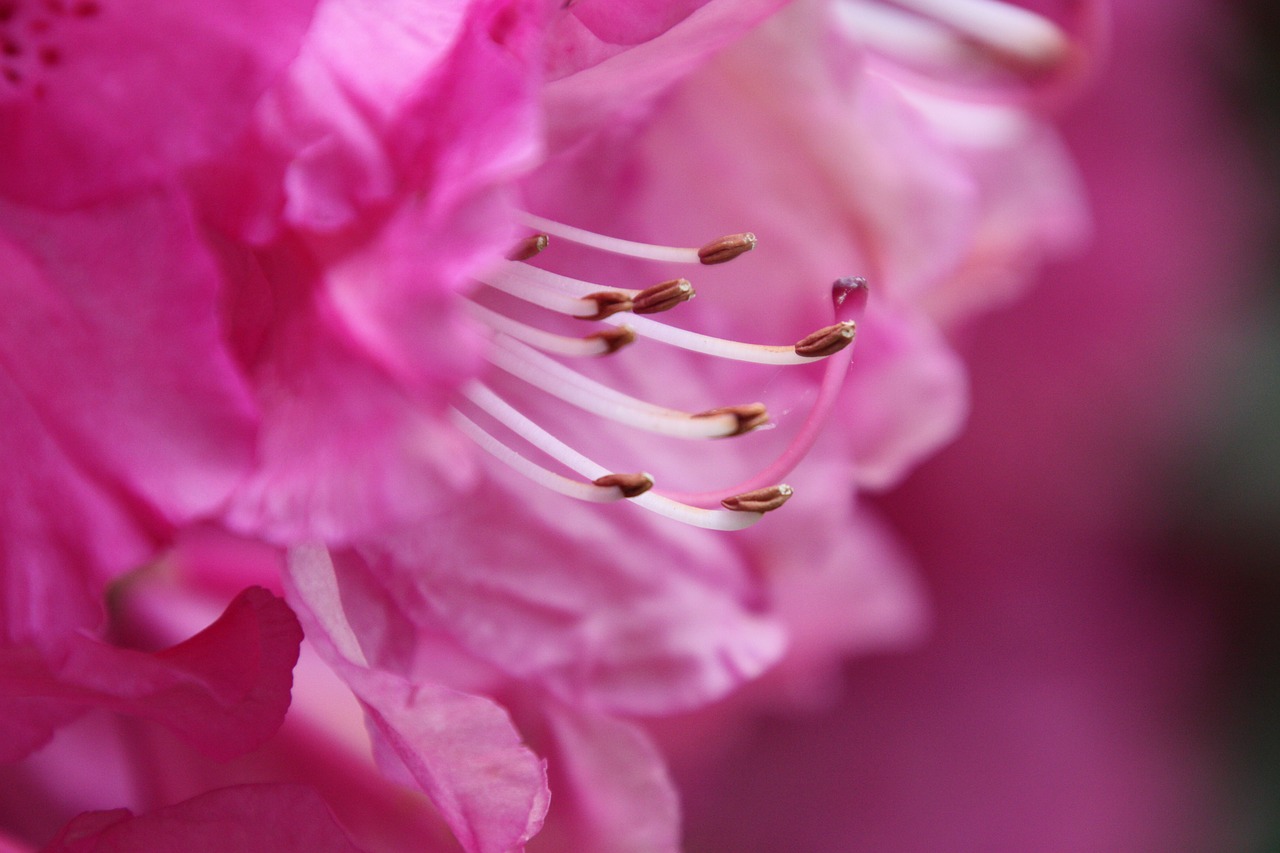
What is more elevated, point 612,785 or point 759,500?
point 759,500

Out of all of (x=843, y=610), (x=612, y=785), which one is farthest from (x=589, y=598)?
(x=843, y=610)

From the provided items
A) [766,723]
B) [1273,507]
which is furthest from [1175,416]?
[766,723]

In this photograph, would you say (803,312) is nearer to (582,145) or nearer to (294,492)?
(582,145)

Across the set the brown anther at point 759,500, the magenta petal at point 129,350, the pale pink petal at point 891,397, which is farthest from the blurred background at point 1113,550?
the magenta petal at point 129,350

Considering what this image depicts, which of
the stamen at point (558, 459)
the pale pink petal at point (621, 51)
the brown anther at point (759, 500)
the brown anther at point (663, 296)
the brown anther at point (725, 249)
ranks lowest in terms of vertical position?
the stamen at point (558, 459)

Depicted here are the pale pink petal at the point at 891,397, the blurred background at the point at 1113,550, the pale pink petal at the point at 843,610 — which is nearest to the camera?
the pale pink petal at the point at 891,397

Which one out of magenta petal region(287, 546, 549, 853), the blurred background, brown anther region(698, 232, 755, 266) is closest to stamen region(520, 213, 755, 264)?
brown anther region(698, 232, 755, 266)

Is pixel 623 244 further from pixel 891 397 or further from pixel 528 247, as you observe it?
pixel 891 397

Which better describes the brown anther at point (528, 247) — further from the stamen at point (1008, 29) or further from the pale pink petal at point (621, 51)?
the stamen at point (1008, 29)
